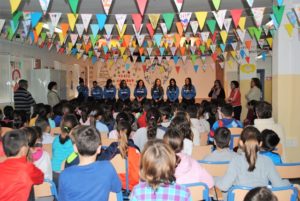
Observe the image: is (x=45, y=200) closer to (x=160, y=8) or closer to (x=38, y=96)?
(x=160, y=8)

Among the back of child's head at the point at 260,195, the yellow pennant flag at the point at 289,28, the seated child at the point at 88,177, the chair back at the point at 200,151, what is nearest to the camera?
the back of child's head at the point at 260,195

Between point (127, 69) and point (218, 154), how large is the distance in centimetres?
1652

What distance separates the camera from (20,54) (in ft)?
36.2

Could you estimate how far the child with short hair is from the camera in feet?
6.89

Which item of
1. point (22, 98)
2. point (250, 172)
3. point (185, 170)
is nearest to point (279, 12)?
point (250, 172)

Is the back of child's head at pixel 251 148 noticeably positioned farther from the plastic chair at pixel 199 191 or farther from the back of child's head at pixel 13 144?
the back of child's head at pixel 13 144

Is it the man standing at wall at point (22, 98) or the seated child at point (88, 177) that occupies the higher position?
the man standing at wall at point (22, 98)

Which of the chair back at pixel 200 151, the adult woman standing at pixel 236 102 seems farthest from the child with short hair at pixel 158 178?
the adult woman standing at pixel 236 102

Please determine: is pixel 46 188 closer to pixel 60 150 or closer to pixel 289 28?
pixel 60 150

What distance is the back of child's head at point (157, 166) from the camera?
82.5 inches

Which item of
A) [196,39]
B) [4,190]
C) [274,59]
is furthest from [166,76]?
[4,190]

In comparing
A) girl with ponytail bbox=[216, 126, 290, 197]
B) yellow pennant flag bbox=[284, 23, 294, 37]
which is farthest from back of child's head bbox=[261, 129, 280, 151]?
yellow pennant flag bbox=[284, 23, 294, 37]

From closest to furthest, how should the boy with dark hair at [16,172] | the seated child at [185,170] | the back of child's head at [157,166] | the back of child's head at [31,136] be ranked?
the back of child's head at [157,166]
the boy with dark hair at [16,172]
the seated child at [185,170]
the back of child's head at [31,136]

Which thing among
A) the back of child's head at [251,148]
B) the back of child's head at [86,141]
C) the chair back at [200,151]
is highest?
the back of child's head at [86,141]
